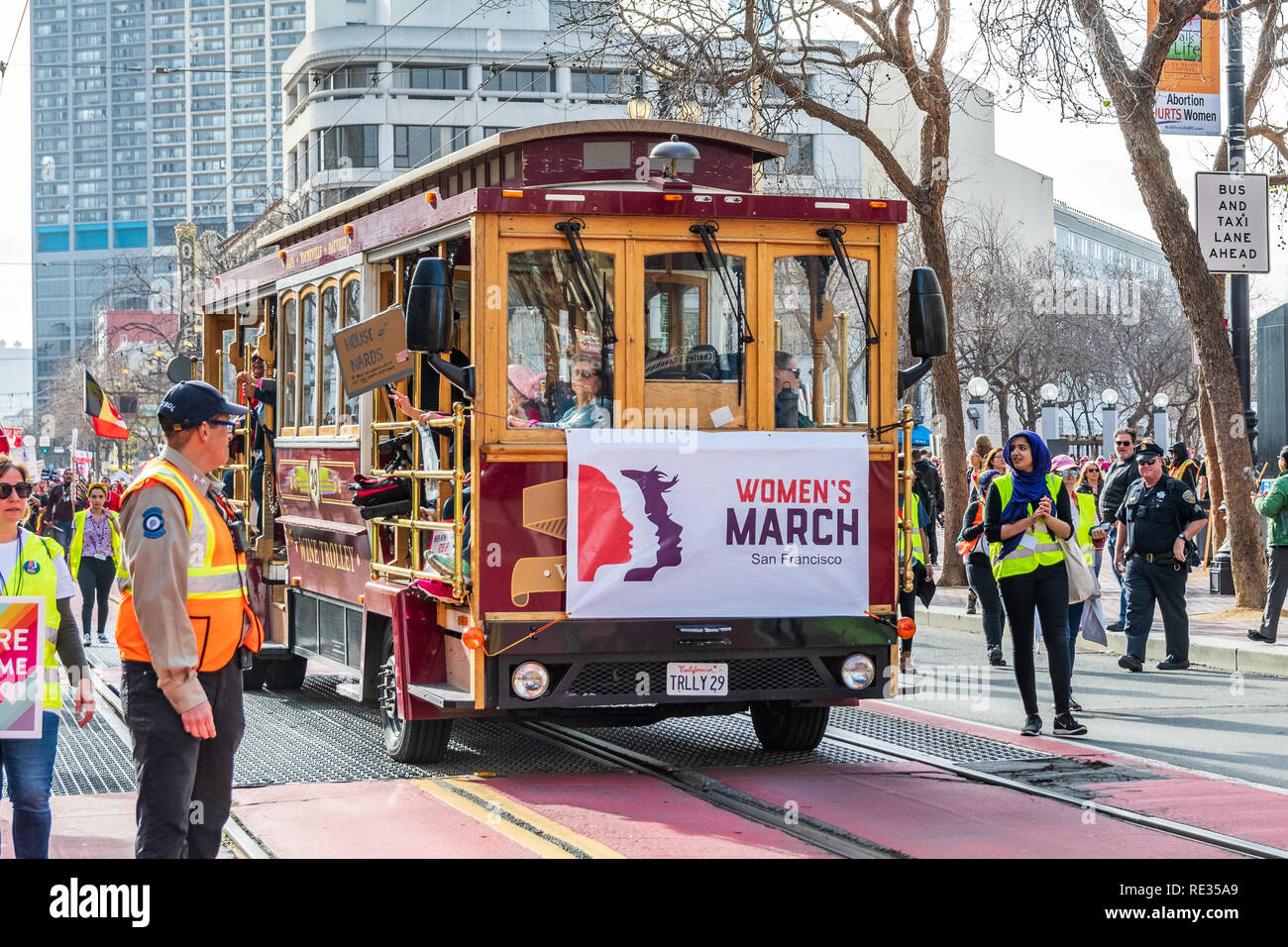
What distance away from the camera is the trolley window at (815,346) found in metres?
8.88

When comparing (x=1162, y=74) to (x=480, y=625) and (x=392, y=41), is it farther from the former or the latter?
(x=392, y=41)

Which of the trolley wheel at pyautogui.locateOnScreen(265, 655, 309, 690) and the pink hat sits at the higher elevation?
the pink hat

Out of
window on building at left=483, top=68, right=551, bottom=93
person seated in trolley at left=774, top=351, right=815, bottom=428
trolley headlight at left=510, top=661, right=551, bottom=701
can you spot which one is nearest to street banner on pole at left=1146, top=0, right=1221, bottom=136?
person seated in trolley at left=774, top=351, right=815, bottom=428

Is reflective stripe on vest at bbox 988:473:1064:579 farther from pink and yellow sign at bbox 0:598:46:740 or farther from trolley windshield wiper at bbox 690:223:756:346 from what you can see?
pink and yellow sign at bbox 0:598:46:740

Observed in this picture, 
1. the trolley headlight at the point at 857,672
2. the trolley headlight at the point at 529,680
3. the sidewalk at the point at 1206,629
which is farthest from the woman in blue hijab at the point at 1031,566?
the sidewalk at the point at 1206,629

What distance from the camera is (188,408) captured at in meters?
5.34

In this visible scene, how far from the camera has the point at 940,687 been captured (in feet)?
42.6

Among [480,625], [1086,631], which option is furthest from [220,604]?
[1086,631]

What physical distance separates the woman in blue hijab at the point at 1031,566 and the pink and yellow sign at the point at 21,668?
A: 5966 mm

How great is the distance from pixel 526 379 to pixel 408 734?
2118mm

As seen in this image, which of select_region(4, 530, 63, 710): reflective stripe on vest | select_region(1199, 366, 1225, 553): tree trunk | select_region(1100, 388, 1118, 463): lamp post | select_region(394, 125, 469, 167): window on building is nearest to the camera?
select_region(4, 530, 63, 710): reflective stripe on vest

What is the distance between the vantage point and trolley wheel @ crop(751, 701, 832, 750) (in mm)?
9594

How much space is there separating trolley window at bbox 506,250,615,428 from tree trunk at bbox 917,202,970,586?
12.6 meters

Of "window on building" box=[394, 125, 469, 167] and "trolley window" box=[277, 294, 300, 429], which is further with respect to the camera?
"window on building" box=[394, 125, 469, 167]
